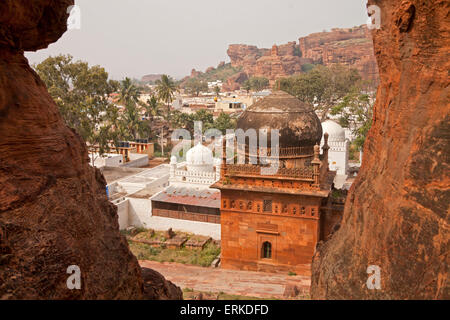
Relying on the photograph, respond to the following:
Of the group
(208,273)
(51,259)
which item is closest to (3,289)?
(51,259)

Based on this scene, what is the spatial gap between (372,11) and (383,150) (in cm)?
202

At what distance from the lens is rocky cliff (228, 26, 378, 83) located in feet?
330

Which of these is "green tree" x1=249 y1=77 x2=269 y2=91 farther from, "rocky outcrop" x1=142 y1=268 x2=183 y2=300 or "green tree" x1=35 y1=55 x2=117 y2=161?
"rocky outcrop" x1=142 y1=268 x2=183 y2=300

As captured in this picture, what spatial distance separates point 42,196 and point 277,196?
32.4 ft

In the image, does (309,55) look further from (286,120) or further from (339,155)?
(286,120)

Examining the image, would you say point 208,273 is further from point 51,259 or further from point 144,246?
point 51,259

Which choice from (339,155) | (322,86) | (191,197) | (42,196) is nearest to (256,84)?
(322,86)

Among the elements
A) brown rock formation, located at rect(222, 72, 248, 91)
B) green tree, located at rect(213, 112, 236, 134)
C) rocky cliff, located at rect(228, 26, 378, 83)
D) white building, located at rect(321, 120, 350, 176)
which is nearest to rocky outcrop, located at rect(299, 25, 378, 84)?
rocky cliff, located at rect(228, 26, 378, 83)

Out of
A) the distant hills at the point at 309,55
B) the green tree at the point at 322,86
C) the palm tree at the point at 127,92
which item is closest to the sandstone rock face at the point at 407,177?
the green tree at the point at 322,86

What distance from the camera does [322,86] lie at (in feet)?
148

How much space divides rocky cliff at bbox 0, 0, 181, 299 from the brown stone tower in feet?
28.0

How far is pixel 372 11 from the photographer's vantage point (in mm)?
5586

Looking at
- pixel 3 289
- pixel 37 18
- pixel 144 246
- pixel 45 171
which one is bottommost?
pixel 144 246
